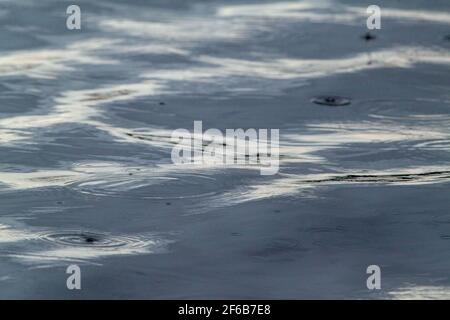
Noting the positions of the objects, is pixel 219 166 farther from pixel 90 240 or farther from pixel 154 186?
pixel 90 240

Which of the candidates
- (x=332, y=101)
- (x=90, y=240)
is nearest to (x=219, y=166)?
(x=90, y=240)

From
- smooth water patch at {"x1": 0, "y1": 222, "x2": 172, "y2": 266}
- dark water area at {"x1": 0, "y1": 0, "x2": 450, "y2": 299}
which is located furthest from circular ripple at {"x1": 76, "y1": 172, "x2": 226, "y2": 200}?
smooth water patch at {"x1": 0, "y1": 222, "x2": 172, "y2": 266}

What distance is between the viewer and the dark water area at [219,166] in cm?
467

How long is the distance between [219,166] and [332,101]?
1616 mm

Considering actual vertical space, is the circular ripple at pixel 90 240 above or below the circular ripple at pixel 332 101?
below

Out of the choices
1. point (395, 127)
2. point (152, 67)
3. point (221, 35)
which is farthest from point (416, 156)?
point (221, 35)

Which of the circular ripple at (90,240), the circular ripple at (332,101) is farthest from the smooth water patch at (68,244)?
the circular ripple at (332,101)

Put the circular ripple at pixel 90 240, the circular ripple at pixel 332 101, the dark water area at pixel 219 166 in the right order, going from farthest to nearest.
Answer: the circular ripple at pixel 332 101, the circular ripple at pixel 90 240, the dark water area at pixel 219 166

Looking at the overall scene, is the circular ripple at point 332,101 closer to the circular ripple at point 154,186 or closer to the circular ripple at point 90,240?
the circular ripple at point 154,186

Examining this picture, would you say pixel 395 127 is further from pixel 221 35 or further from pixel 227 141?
pixel 221 35

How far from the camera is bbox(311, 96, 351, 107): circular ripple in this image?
7.32m

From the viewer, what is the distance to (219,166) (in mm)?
6004

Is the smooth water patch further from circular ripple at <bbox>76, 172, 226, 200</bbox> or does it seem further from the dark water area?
circular ripple at <bbox>76, 172, 226, 200</bbox>

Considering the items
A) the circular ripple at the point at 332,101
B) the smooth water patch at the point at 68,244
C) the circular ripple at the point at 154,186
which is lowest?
the smooth water patch at the point at 68,244
